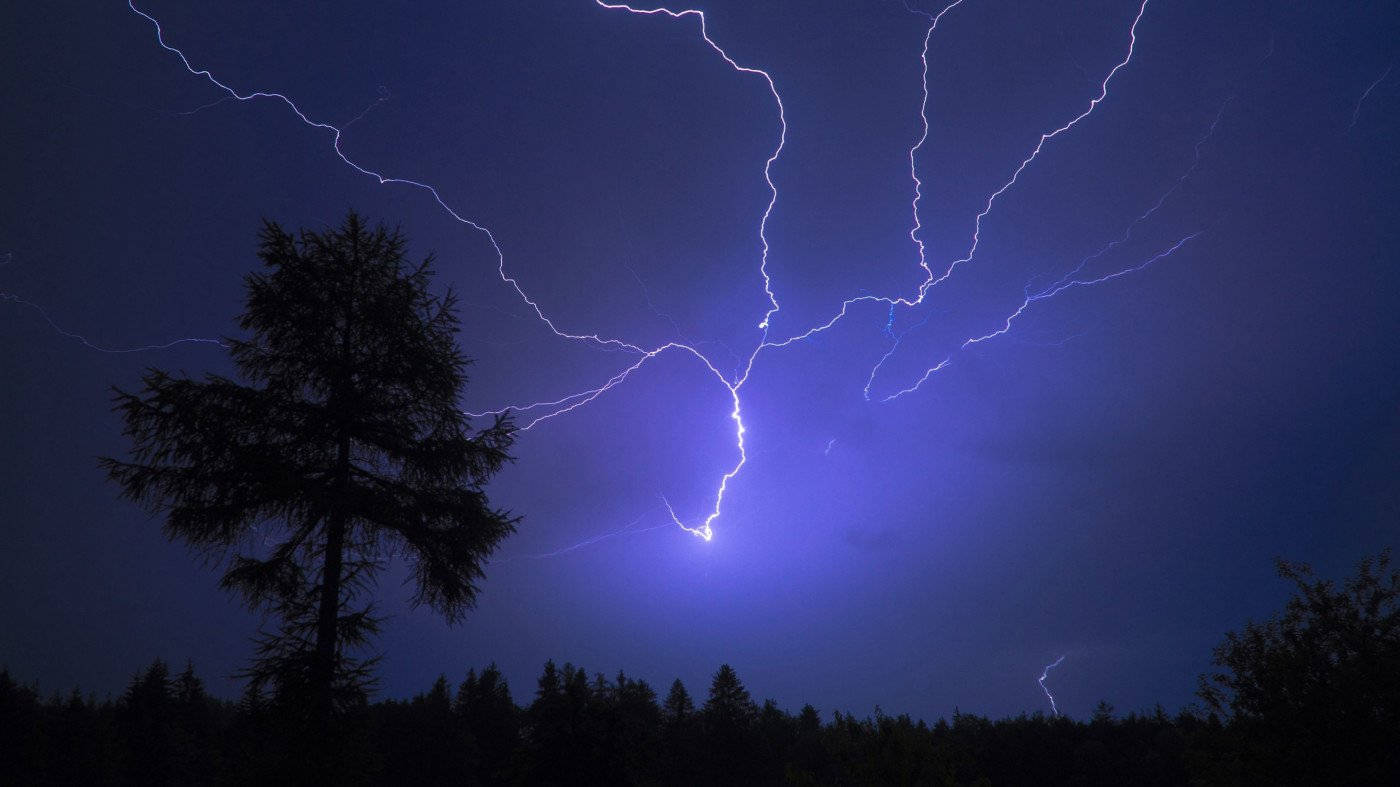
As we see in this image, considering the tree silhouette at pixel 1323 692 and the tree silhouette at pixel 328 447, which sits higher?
the tree silhouette at pixel 328 447

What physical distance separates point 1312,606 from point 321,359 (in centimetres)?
1407

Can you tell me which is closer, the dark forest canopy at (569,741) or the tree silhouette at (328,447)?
the tree silhouette at (328,447)

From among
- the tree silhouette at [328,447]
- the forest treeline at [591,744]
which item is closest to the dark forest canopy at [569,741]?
the forest treeline at [591,744]

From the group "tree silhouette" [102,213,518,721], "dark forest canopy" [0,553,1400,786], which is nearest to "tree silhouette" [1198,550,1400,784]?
"dark forest canopy" [0,553,1400,786]

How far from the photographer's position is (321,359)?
25.5 ft

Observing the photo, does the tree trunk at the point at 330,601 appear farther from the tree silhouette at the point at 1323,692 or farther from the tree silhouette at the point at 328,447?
the tree silhouette at the point at 1323,692

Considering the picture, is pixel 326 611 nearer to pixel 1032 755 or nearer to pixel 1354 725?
pixel 1354 725

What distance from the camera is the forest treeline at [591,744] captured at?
766 cm

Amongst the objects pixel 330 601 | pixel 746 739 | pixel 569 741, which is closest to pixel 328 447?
pixel 330 601

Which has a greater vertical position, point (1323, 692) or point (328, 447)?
point (328, 447)

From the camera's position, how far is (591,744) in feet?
47.0

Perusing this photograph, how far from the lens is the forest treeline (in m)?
7.66

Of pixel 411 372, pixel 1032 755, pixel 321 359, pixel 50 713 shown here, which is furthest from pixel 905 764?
pixel 50 713

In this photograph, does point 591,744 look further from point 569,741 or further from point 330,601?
point 330,601
